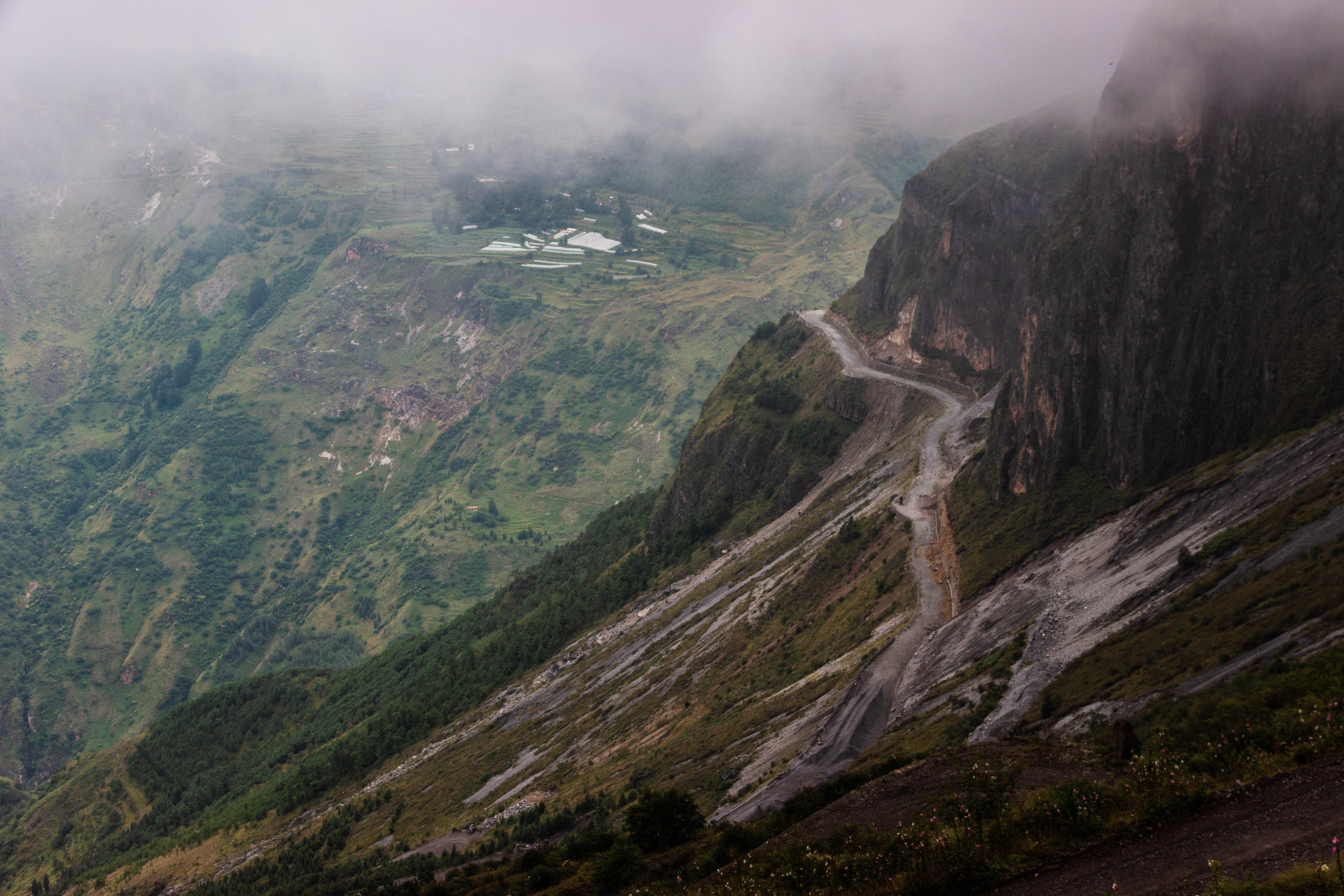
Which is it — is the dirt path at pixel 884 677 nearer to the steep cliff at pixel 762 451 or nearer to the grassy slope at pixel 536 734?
the grassy slope at pixel 536 734

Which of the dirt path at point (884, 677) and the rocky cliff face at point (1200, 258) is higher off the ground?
the rocky cliff face at point (1200, 258)

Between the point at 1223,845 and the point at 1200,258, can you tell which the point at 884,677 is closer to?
the point at 1200,258

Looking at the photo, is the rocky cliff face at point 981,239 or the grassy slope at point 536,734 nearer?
the grassy slope at point 536,734

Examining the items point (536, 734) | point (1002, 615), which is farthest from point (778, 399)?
point (1002, 615)

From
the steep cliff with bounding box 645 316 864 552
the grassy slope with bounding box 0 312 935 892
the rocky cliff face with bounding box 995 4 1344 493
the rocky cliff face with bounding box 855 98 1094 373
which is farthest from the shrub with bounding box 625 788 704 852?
the steep cliff with bounding box 645 316 864 552

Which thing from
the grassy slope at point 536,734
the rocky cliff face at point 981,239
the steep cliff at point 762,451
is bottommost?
the grassy slope at point 536,734

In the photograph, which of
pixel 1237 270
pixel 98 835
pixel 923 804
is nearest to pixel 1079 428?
pixel 1237 270

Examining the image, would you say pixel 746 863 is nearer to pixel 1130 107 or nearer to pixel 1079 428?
pixel 1079 428

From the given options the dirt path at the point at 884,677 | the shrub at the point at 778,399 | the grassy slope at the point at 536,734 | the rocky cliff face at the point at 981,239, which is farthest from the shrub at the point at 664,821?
the shrub at the point at 778,399
